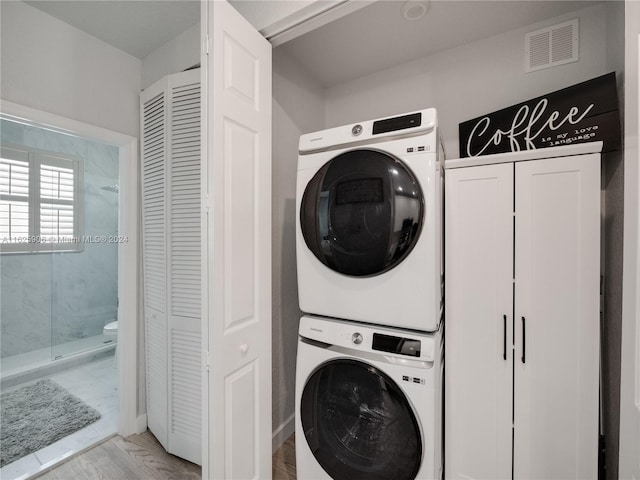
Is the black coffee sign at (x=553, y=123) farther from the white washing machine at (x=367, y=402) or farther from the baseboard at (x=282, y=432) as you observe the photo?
the baseboard at (x=282, y=432)

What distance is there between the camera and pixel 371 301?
130 centimetres

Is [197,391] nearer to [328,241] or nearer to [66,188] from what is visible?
[328,241]

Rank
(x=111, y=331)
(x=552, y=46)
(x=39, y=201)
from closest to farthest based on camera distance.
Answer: (x=552, y=46)
(x=39, y=201)
(x=111, y=331)

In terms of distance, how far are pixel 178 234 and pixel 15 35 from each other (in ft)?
4.04

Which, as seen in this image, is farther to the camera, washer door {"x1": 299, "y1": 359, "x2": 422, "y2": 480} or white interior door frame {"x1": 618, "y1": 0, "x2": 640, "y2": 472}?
washer door {"x1": 299, "y1": 359, "x2": 422, "y2": 480}

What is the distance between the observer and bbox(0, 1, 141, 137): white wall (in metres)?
1.36

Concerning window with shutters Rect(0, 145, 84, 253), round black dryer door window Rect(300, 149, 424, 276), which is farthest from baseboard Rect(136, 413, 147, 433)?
window with shutters Rect(0, 145, 84, 253)

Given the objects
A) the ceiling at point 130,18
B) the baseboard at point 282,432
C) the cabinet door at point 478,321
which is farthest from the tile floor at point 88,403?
the ceiling at point 130,18

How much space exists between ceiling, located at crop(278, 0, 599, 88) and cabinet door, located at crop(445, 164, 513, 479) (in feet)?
3.53

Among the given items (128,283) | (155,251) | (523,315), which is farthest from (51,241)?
(523,315)

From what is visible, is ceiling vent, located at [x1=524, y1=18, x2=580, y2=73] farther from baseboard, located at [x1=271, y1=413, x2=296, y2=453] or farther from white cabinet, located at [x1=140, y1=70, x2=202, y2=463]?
baseboard, located at [x1=271, y1=413, x2=296, y2=453]

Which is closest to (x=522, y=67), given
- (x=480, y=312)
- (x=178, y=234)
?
(x=480, y=312)

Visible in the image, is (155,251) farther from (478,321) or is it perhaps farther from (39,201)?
(478,321)

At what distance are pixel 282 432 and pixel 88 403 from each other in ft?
4.91
